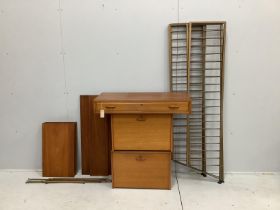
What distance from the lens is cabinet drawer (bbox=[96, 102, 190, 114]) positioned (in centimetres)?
261

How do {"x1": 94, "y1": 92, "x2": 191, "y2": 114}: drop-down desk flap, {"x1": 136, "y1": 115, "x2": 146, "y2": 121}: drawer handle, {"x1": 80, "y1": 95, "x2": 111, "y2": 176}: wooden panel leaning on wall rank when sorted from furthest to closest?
{"x1": 80, "y1": 95, "x2": 111, "y2": 176}: wooden panel leaning on wall, {"x1": 136, "y1": 115, "x2": 146, "y2": 121}: drawer handle, {"x1": 94, "y1": 92, "x2": 191, "y2": 114}: drop-down desk flap

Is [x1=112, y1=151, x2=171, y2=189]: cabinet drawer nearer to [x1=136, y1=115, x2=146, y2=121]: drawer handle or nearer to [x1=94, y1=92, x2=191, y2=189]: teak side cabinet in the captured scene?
[x1=94, y1=92, x2=191, y2=189]: teak side cabinet

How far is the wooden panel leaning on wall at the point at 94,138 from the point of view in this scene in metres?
3.17

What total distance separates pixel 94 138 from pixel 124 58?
890 mm

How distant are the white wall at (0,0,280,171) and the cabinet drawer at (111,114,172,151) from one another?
483 mm

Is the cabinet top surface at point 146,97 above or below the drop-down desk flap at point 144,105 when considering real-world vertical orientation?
above

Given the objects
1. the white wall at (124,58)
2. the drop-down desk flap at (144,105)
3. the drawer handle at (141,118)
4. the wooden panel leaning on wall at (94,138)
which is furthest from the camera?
the wooden panel leaning on wall at (94,138)

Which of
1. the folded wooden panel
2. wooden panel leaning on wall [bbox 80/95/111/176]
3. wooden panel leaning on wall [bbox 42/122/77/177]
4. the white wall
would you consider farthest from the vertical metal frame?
wooden panel leaning on wall [bbox 42/122/77/177]

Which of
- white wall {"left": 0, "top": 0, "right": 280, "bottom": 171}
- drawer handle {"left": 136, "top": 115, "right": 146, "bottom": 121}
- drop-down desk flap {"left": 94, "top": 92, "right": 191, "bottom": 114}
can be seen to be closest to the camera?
drop-down desk flap {"left": 94, "top": 92, "right": 191, "bottom": 114}

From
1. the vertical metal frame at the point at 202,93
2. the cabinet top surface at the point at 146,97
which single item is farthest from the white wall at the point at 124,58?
the cabinet top surface at the point at 146,97

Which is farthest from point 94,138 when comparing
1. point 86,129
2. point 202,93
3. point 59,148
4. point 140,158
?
point 202,93

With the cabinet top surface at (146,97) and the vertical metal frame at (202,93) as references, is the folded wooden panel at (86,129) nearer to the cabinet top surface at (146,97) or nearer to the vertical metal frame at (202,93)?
the cabinet top surface at (146,97)

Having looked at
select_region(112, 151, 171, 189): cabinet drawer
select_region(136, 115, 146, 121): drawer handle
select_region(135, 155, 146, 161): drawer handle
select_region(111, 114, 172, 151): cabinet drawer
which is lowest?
select_region(112, 151, 171, 189): cabinet drawer

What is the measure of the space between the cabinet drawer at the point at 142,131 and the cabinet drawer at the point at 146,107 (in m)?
0.13
